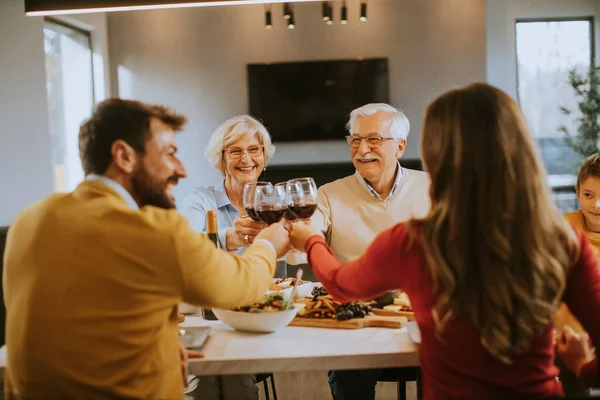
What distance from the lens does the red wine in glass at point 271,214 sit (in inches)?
70.9

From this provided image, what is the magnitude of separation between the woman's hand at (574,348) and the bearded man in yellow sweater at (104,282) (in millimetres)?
837

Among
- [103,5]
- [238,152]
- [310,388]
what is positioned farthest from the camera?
[310,388]

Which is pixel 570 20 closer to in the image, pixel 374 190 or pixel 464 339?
pixel 374 190

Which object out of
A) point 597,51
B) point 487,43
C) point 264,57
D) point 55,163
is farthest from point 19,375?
point 597,51

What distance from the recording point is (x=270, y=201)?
70.7 inches

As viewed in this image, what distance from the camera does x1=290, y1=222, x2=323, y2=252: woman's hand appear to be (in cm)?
171

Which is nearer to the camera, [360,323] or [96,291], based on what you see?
[96,291]

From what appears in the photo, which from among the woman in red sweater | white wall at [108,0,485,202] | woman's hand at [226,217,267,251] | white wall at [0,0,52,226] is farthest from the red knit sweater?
white wall at [108,0,485,202]

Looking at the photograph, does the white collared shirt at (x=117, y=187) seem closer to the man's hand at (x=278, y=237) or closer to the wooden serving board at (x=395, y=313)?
the man's hand at (x=278, y=237)

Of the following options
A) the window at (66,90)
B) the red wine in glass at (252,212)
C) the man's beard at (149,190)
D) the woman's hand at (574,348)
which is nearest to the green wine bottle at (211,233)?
the red wine in glass at (252,212)

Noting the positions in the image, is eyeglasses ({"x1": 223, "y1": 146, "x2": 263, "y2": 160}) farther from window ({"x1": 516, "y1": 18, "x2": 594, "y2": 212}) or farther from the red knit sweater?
window ({"x1": 516, "y1": 18, "x2": 594, "y2": 212})

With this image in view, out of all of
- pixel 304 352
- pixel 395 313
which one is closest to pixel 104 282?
pixel 304 352

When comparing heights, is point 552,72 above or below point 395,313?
above

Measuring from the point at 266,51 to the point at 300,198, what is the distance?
5.49 metres
